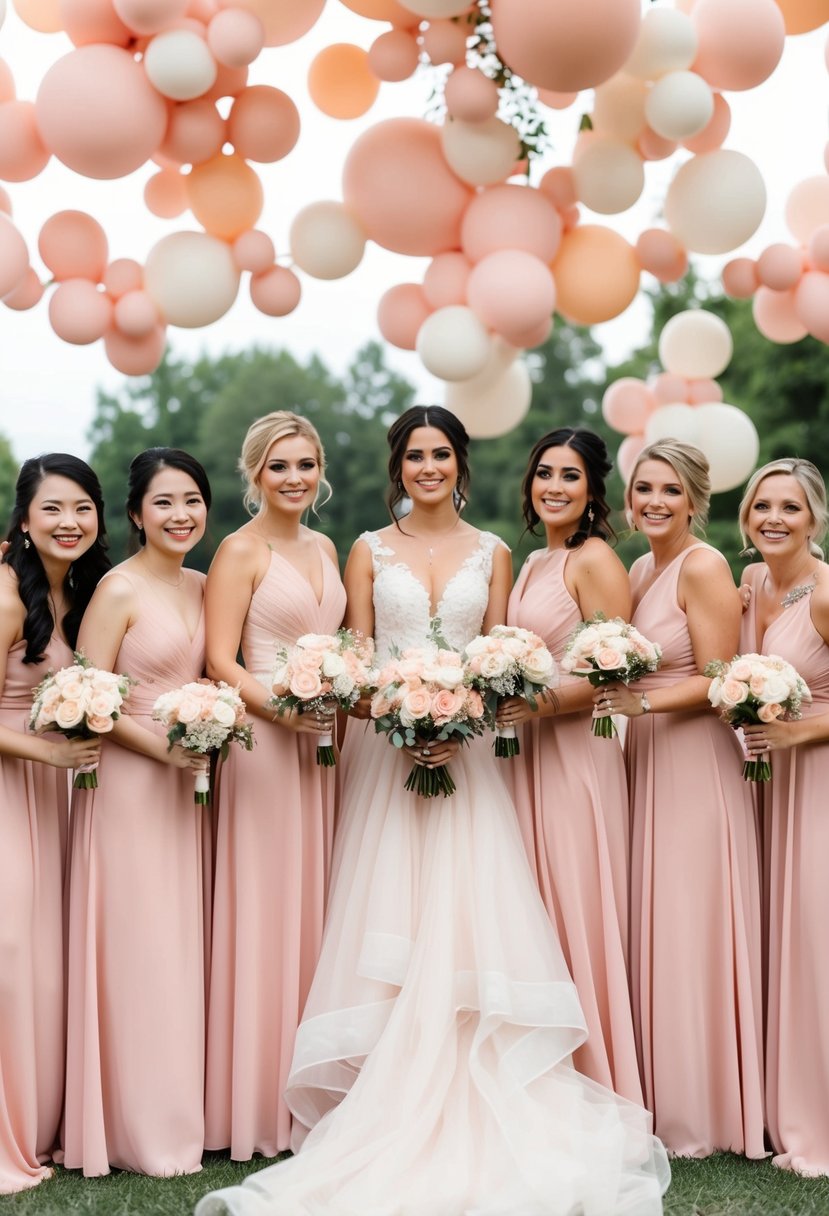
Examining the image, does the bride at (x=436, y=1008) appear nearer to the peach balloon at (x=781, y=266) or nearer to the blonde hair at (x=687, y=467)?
the blonde hair at (x=687, y=467)

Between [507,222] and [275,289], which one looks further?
[275,289]

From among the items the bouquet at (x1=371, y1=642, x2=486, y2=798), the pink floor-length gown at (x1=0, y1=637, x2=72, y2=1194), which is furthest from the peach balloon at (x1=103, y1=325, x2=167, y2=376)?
the bouquet at (x1=371, y1=642, x2=486, y2=798)

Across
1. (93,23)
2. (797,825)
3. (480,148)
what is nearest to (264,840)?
(797,825)

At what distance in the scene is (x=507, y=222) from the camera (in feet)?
23.6

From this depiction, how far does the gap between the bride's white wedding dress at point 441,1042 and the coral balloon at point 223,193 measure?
256cm

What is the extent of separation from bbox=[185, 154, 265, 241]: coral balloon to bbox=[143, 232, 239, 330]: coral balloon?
0.11m

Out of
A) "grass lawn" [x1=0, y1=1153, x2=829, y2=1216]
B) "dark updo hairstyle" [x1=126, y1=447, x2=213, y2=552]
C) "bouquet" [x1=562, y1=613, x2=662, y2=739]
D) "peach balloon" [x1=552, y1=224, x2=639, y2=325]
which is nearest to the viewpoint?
"grass lawn" [x1=0, y1=1153, x2=829, y2=1216]

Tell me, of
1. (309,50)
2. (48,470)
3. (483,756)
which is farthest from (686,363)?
(48,470)

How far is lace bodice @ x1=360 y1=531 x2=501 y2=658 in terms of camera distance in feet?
20.6

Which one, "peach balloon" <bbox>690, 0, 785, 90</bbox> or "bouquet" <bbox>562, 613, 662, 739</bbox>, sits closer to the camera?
"bouquet" <bbox>562, 613, 662, 739</bbox>

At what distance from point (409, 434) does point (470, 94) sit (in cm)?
187

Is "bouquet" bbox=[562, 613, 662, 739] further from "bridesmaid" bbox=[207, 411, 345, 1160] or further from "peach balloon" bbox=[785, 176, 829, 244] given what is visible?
"peach balloon" bbox=[785, 176, 829, 244]

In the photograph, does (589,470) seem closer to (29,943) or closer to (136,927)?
(136,927)

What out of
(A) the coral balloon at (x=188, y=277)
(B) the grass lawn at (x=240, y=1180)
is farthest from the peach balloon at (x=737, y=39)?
(B) the grass lawn at (x=240, y=1180)
